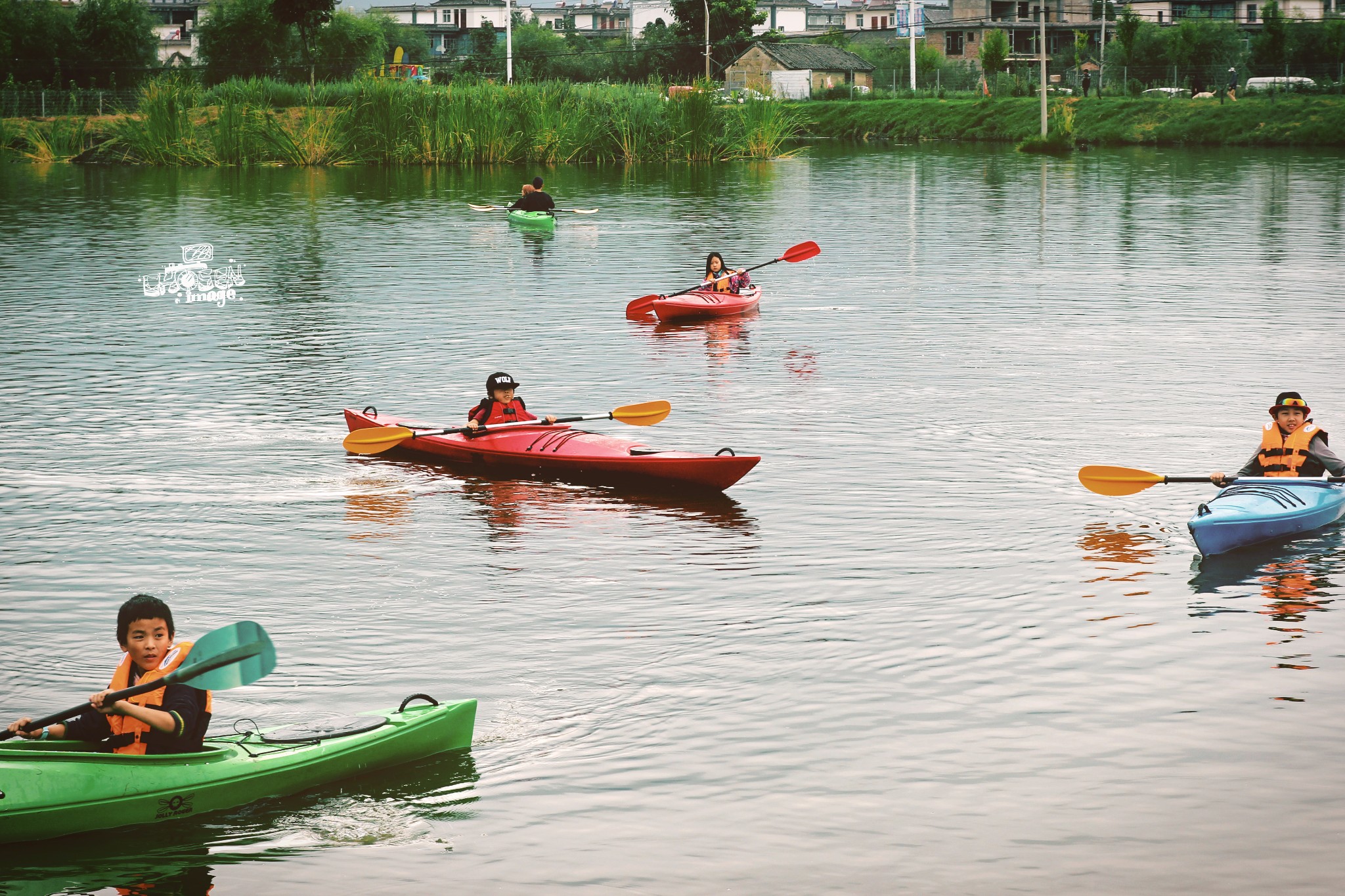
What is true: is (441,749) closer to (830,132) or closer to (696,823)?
(696,823)

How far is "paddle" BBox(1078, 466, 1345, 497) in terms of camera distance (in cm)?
1154

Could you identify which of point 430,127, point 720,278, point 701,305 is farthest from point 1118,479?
point 430,127

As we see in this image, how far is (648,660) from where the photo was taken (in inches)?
356

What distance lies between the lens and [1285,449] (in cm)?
1133

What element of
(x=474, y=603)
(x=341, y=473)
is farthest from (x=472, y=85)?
(x=474, y=603)

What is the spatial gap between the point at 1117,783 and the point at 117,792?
462cm

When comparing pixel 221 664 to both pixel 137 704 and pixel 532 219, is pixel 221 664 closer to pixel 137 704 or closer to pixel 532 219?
pixel 137 704

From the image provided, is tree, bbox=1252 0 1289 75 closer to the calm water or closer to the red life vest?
the calm water

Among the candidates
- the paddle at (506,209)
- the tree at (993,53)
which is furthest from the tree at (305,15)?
the tree at (993,53)

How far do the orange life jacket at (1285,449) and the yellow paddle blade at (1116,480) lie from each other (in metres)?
0.76

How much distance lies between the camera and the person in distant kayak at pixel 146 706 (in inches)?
271

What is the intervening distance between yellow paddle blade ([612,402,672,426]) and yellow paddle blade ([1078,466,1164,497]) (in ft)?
12.3

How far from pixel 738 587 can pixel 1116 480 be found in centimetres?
322

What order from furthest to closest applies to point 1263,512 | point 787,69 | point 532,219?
point 787,69, point 532,219, point 1263,512
